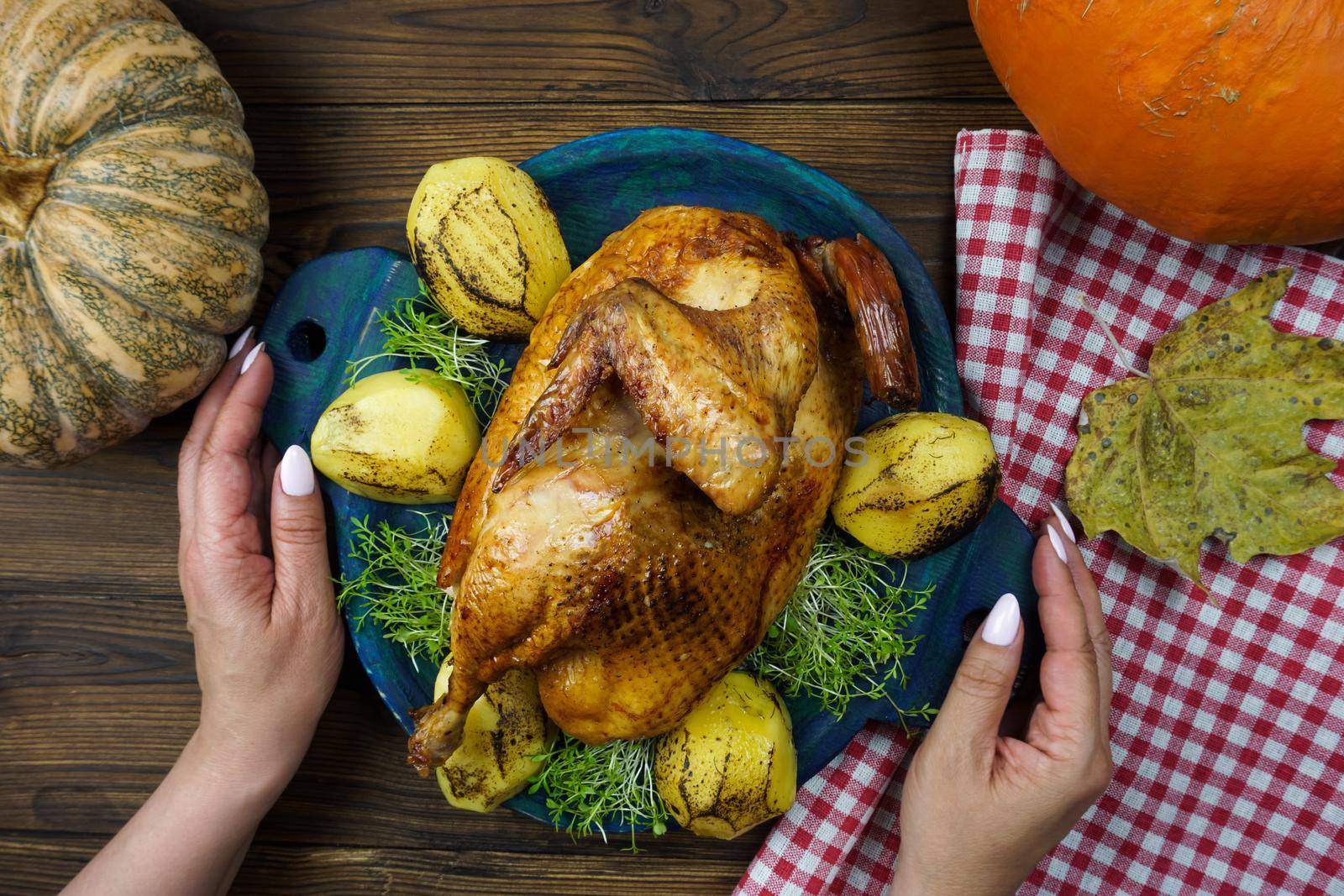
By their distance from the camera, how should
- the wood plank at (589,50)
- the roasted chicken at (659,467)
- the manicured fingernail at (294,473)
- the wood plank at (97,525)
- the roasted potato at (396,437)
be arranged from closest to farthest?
the roasted chicken at (659,467) → the roasted potato at (396,437) → the manicured fingernail at (294,473) → the wood plank at (589,50) → the wood plank at (97,525)

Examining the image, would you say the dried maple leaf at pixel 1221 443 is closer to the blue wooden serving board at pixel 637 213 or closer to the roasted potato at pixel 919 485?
the blue wooden serving board at pixel 637 213

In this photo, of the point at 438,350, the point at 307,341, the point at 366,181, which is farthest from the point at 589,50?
the point at 307,341

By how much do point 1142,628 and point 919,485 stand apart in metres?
0.73

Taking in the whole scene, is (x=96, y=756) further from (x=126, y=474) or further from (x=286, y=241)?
(x=286, y=241)

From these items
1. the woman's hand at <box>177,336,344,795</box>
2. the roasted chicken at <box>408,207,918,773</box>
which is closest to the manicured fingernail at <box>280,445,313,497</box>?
the woman's hand at <box>177,336,344,795</box>

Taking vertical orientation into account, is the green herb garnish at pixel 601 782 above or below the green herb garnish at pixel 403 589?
below

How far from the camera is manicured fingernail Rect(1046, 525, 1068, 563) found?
1.80 m

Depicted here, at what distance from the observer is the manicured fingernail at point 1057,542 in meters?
1.80

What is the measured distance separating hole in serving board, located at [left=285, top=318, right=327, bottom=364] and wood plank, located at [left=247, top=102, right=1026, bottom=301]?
21 centimetres

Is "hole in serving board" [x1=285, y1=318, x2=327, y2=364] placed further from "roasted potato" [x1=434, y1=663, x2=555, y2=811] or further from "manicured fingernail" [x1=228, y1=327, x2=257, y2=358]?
"roasted potato" [x1=434, y1=663, x2=555, y2=811]

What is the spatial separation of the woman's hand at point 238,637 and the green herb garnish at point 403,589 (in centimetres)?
8

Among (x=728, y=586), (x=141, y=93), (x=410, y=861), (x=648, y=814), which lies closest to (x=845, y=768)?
(x=648, y=814)

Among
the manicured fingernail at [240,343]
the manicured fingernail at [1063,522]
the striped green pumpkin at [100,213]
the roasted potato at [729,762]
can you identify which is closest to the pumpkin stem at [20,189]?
the striped green pumpkin at [100,213]

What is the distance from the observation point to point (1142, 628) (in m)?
1.94
